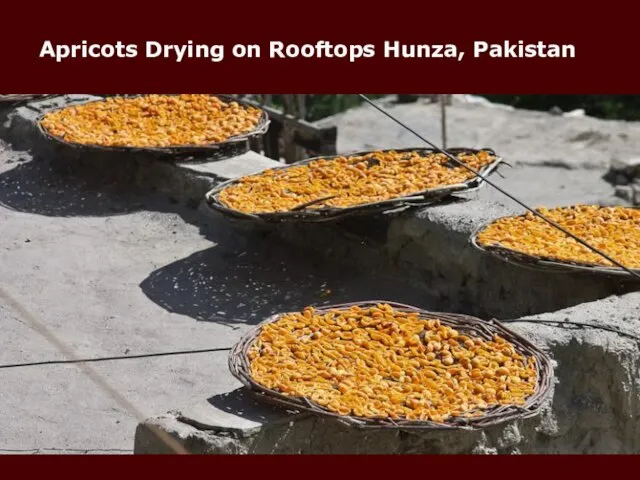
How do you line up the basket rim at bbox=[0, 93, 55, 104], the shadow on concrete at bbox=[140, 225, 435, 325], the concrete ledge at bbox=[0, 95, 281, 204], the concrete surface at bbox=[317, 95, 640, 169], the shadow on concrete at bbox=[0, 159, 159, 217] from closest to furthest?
the shadow on concrete at bbox=[140, 225, 435, 325], the concrete ledge at bbox=[0, 95, 281, 204], the shadow on concrete at bbox=[0, 159, 159, 217], the basket rim at bbox=[0, 93, 55, 104], the concrete surface at bbox=[317, 95, 640, 169]

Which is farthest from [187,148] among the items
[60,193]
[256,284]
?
[256,284]

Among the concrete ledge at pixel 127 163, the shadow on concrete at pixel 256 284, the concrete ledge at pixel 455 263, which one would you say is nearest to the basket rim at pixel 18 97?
the concrete ledge at pixel 127 163

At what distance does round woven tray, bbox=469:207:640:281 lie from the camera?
522 cm

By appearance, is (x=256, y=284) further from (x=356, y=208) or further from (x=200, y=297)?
(x=356, y=208)

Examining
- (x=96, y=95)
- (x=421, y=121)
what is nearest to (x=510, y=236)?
(x=96, y=95)

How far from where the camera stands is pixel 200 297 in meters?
6.07

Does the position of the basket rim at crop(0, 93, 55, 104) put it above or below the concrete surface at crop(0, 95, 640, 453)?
above

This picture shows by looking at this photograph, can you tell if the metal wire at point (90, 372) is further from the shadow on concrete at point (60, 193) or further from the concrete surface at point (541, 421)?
the shadow on concrete at point (60, 193)

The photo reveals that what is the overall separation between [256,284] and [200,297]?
29 centimetres

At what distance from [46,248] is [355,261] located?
1.54 meters

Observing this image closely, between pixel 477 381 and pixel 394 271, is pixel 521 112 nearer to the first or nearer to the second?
pixel 394 271

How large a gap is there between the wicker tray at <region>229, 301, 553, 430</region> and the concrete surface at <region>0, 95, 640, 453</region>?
84 mm

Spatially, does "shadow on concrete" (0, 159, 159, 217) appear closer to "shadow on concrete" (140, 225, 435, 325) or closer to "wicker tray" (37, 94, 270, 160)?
"wicker tray" (37, 94, 270, 160)

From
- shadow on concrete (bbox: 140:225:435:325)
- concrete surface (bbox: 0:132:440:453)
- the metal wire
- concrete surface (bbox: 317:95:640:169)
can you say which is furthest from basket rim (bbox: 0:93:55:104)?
concrete surface (bbox: 317:95:640:169)
